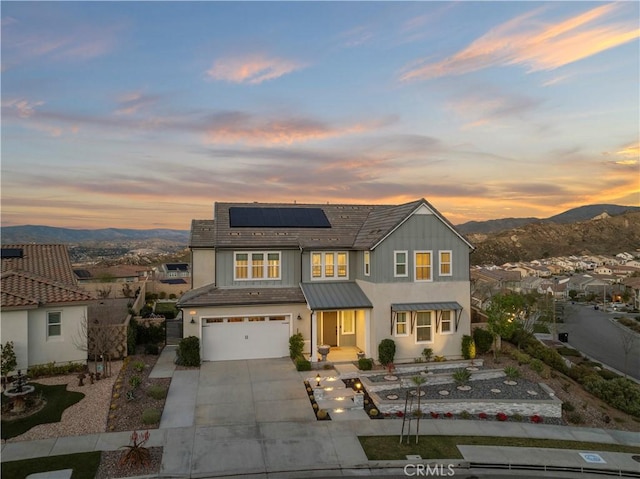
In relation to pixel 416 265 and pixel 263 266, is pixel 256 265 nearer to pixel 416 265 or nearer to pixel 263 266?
pixel 263 266

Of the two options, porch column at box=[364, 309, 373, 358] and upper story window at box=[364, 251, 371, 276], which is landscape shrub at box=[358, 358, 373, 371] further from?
upper story window at box=[364, 251, 371, 276]

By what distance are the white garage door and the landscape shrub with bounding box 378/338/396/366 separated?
4834 millimetres

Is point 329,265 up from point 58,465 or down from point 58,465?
up

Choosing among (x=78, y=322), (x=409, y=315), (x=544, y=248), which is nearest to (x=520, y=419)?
(x=409, y=315)

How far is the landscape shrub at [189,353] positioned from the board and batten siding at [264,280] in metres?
3.46

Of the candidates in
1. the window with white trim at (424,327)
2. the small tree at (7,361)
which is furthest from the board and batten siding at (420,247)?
the small tree at (7,361)

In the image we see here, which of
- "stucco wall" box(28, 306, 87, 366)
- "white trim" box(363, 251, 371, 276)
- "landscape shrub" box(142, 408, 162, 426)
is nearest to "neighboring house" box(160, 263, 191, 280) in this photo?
"stucco wall" box(28, 306, 87, 366)

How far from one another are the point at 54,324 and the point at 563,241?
7018 inches

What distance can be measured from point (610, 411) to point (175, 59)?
2711 centimetres

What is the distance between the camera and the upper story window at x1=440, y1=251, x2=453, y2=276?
20.5m

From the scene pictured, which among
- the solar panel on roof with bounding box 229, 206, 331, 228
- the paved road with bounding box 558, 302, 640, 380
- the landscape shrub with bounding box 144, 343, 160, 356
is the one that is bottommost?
the paved road with bounding box 558, 302, 640, 380

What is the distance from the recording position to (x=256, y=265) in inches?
865

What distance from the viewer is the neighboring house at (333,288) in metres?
19.7

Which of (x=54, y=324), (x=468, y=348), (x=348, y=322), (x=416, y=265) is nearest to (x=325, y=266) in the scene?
(x=348, y=322)
